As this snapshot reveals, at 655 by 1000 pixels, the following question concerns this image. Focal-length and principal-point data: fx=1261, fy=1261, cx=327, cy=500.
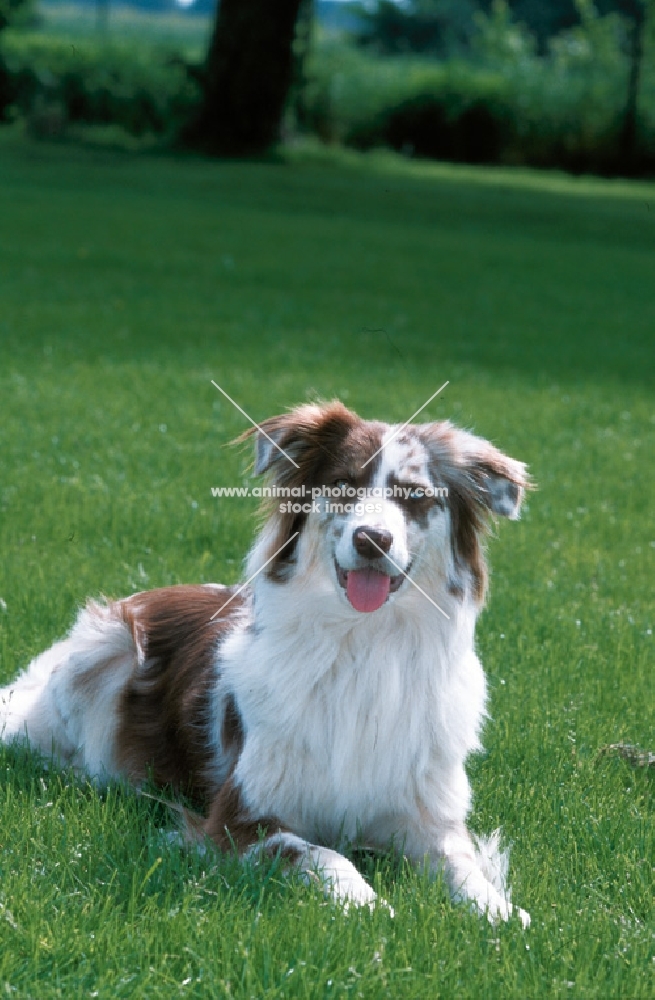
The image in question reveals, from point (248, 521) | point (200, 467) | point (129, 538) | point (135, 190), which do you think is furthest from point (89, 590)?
point (135, 190)

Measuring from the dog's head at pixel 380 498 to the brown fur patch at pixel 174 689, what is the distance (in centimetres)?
67

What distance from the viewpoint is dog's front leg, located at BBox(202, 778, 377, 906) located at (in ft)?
11.9

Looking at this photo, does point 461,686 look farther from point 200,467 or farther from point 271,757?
point 200,467

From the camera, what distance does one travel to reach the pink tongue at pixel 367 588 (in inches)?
147

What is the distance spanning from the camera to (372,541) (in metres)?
3.60

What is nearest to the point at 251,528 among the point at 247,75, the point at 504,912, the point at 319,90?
the point at 504,912

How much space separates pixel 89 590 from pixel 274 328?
8.26 meters

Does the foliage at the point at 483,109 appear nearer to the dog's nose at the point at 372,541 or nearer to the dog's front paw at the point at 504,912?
the dog's nose at the point at 372,541

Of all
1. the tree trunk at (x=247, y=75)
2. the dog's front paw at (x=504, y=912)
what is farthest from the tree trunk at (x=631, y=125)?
the dog's front paw at (x=504, y=912)

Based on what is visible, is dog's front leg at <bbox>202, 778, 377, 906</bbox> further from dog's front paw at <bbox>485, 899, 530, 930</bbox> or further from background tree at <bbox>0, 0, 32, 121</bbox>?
background tree at <bbox>0, 0, 32, 121</bbox>

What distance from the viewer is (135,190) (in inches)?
1033

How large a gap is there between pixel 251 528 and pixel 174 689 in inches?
110
